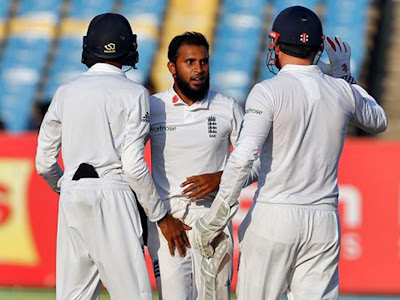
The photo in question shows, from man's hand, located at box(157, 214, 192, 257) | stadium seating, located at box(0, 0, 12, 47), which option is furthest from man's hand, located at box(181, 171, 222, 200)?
stadium seating, located at box(0, 0, 12, 47)

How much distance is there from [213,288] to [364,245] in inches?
208

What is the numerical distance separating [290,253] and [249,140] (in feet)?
2.37

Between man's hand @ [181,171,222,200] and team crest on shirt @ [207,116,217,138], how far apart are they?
0.28 metres

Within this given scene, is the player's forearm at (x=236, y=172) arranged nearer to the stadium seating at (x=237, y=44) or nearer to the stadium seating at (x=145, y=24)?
the stadium seating at (x=237, y=44)

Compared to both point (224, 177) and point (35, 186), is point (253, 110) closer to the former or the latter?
point (224, 177)

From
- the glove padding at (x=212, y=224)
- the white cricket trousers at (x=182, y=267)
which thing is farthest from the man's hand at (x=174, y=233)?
the glove padding at (x=212, y=224)

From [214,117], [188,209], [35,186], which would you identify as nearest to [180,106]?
[214,117]

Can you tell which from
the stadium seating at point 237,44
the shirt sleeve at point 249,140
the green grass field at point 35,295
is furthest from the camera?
the stadium seating at point 237,44

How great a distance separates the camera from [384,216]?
1183 cm

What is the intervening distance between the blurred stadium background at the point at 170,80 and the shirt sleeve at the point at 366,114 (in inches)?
206

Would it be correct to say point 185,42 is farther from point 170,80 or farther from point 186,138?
point 170,80

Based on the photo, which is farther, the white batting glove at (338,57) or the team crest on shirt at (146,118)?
the white batting glove at (338,57)

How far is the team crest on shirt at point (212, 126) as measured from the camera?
705cm

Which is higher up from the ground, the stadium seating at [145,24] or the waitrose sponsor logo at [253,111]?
the waitrose sponsor logo at [253,111]
